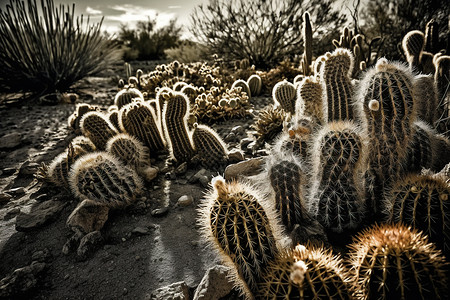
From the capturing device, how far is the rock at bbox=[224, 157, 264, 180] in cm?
301

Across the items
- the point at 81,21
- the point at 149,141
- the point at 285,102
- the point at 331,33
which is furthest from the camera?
the point at 331,33

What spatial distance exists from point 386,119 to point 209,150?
1.95 meters

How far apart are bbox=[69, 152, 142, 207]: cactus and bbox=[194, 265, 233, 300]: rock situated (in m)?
1.34

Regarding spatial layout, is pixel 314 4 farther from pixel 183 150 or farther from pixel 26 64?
pixel 26 64

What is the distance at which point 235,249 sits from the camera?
1.53 m

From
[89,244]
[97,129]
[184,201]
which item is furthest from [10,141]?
[184,201]

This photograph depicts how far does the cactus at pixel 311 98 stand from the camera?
3.34 metres

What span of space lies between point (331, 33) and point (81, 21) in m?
8.14

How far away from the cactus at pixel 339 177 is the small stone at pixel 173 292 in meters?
1.14

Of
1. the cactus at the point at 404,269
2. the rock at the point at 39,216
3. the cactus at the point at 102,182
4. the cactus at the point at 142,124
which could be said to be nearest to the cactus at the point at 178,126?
the cactus at the point at 142,124

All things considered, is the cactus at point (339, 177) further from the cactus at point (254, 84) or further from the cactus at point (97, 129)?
the cactus at point (254, 84)

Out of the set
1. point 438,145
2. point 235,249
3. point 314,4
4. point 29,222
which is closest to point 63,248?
point 29,222

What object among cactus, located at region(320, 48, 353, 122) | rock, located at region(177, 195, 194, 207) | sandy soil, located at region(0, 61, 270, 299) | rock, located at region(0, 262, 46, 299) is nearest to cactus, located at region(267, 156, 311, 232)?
sandy soil, located at region(0, 61, 270, 299)

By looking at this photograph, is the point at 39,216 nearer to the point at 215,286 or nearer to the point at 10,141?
the point at 215,286
